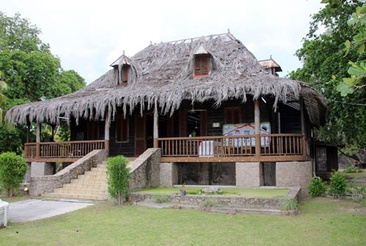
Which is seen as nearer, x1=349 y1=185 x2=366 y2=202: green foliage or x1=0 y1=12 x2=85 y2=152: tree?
x1=349 y1=185 x2=366 y2=202: green foliage

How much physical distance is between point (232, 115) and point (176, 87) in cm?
317

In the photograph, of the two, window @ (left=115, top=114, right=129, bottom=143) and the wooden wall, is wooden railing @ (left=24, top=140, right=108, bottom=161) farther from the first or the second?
Answer: the wooden wall

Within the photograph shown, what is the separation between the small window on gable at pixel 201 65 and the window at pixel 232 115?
80.2 inches

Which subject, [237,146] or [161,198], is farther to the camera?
[237,146]

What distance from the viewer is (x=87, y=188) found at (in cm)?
1384

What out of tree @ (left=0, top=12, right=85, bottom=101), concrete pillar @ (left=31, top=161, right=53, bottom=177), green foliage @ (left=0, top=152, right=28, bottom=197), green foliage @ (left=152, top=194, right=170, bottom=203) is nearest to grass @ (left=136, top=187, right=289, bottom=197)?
green foliage @ (left=152, top=194, right=170, bottom=203)

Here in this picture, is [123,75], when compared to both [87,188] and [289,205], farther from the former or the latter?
[289,205]

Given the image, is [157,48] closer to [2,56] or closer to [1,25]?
Answer: [2,56]

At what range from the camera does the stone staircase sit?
517 inches

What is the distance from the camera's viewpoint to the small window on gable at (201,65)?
56.1 ft

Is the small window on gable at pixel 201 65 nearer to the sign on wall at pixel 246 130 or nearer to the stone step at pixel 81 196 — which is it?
the sign on wall at pixel 246 130

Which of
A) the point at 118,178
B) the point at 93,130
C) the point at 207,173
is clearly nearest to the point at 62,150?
the point at 93,130

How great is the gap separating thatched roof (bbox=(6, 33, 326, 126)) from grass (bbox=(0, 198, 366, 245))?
4.98m

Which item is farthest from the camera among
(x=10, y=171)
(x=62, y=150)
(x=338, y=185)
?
(x=62, y=150)
